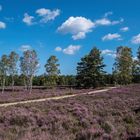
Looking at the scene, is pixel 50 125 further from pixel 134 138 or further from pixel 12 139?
pixel 134 138

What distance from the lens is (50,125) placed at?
14.1 m

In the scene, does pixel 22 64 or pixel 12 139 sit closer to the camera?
pixel 12 139

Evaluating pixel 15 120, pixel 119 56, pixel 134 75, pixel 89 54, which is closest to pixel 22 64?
pixel 89 54

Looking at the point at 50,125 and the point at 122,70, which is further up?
the point at 122,70

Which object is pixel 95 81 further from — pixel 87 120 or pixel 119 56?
pixel 87 120

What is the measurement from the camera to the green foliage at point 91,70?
243 feet

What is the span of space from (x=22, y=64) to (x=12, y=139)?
230 feet

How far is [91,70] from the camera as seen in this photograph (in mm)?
74938

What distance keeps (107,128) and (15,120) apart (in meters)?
5.54

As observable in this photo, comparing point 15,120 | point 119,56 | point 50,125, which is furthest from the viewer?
point 119,56

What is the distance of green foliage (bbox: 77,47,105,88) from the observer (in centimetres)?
7419

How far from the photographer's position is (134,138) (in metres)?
10.8

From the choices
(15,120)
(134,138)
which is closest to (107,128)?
(134,138)

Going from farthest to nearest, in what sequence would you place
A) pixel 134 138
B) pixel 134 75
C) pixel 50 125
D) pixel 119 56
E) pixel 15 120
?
pixel 134 75 < pixel 119 56 < pixel 15 120 < pixel 50 125 < pixel 134 138
